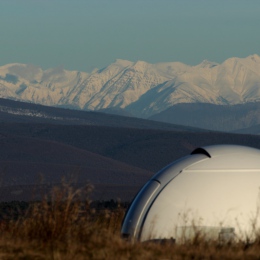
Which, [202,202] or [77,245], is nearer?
[77,245]

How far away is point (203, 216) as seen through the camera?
8.69 meters

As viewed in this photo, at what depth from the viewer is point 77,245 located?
782cm

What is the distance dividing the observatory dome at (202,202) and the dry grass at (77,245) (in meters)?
Answer: 0.41

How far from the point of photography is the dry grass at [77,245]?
7359mm

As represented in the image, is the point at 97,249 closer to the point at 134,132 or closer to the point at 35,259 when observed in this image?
the point at 35,259

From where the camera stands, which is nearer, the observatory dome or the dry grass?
the dry grass

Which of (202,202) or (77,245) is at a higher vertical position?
(202,202)

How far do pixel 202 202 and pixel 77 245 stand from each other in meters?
1.45

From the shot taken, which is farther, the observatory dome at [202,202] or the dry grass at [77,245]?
the observatory dome at [202,202]

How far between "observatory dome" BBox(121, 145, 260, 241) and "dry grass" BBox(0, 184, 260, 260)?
1.35 ft

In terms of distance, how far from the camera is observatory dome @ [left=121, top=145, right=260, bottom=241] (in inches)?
341

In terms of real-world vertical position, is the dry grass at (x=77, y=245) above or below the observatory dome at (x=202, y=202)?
below

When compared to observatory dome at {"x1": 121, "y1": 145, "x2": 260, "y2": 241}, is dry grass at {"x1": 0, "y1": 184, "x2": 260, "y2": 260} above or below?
below

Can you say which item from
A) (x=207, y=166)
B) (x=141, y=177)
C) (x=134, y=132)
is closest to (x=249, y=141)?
(x=134, y=132)
